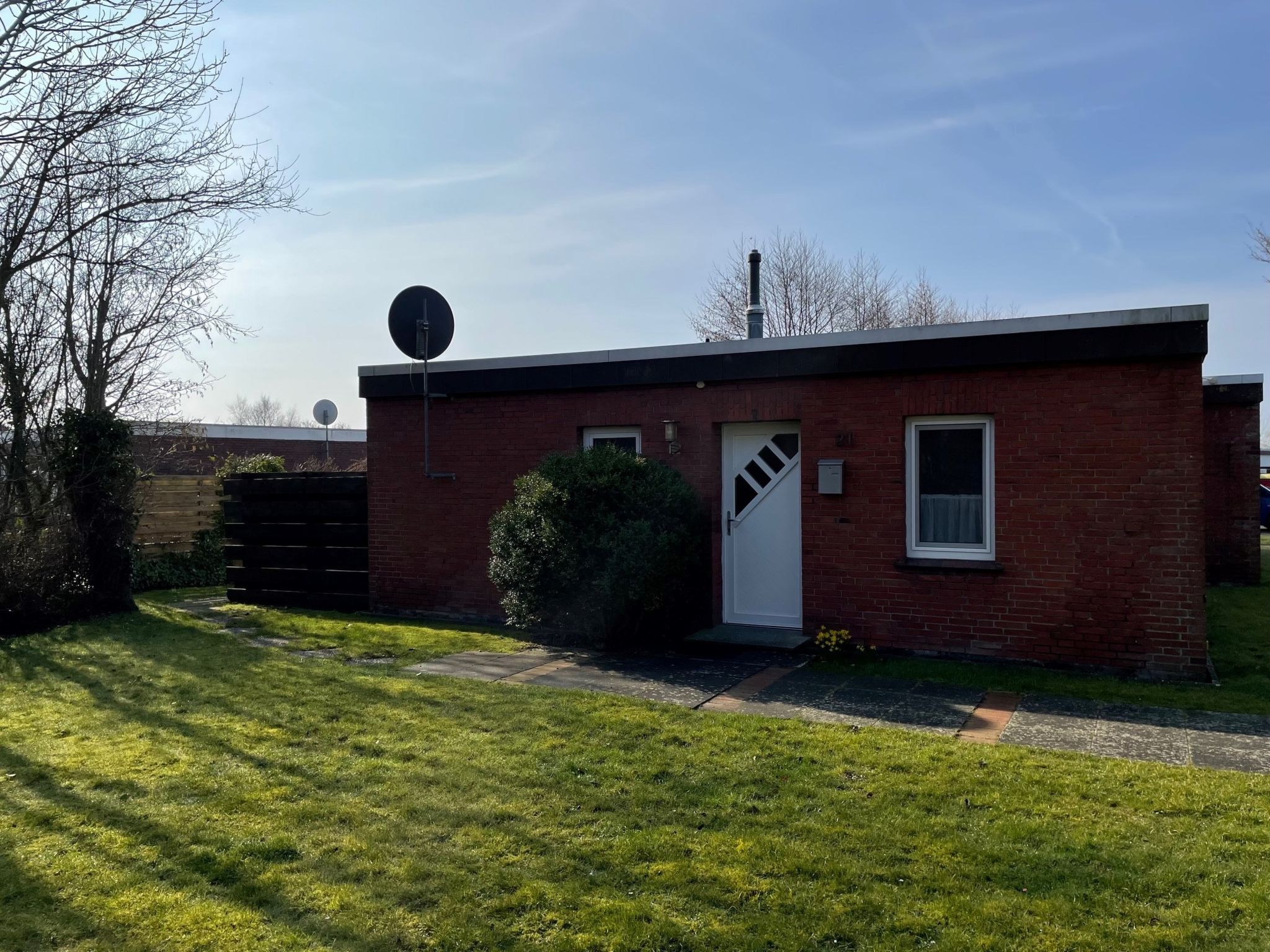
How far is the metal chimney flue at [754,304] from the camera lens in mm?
11281

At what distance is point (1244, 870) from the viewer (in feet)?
12.9

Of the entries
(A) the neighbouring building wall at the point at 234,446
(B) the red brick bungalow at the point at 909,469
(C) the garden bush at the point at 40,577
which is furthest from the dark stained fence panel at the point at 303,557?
(A) the neighbouring building wall at the point at 234,446

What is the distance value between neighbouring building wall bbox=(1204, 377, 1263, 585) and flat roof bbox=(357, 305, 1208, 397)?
339 inches

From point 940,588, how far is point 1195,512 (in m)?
2.19

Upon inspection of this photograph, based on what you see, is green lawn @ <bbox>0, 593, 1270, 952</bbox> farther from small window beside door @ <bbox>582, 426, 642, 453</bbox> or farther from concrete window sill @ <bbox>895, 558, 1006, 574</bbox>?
small window beside door @ <bbox>582, 426, 642, 453</bbox>

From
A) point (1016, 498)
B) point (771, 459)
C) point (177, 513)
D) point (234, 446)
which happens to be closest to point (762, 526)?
point (771, 459)

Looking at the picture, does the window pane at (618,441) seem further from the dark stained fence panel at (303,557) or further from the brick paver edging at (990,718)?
the brick paver edging at (990,718)

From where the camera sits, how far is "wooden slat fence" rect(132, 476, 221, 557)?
53.3 ft

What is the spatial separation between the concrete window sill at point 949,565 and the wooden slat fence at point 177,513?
12.5 m

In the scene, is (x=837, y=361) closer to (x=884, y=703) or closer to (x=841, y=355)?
(x=841, y=355)

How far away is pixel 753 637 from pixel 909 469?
7.54ft

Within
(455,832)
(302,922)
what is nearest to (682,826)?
(455,832)

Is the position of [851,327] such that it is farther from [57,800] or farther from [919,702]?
[57,800]

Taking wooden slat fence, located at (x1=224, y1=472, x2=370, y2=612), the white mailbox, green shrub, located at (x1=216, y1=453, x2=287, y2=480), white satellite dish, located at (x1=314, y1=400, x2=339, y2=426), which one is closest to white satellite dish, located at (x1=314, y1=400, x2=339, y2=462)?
white satellite dish, located at (x1=314, y1=400, x2=339, y2=426)
